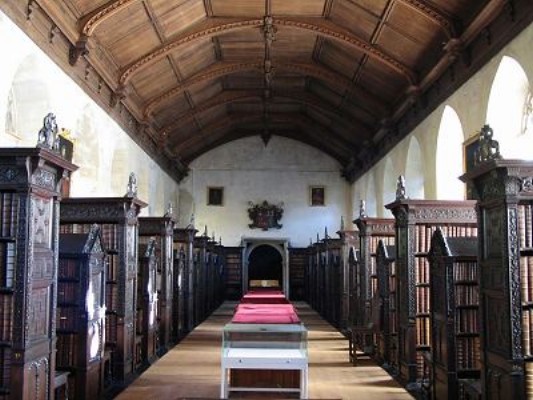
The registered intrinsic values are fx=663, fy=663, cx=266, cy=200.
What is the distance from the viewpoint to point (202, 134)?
2367 centimetres

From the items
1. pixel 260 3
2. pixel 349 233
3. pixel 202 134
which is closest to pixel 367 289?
pixel 349 233

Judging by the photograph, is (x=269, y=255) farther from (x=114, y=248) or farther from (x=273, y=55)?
(x=114, y=248)

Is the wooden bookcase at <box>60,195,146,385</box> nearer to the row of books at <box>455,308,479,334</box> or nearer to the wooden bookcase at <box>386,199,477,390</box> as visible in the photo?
the wooden bookcase at <box>386,199,477,390</box>

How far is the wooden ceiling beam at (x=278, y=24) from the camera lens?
13.6 m

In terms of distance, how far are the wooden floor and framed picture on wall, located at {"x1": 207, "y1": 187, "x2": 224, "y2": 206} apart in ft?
42.7

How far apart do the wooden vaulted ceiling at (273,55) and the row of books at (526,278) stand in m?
5.71

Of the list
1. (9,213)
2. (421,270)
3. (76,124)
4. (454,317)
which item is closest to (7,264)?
(9,213)

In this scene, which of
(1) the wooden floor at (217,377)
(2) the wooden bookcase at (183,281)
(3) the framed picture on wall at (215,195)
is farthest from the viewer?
(3) the framed picture on wall at (215,195)

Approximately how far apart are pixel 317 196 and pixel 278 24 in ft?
44.5

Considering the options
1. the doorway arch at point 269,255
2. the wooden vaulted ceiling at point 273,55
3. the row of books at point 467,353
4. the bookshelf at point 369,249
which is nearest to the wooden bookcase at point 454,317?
the row of books at point 467,353

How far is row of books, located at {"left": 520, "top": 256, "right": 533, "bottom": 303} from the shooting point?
5.10 m

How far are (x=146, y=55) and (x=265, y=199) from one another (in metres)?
13.2

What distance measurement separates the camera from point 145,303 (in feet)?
34.2

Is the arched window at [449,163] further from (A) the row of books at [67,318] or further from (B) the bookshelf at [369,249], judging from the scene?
(A) the row of books at [67,318]
